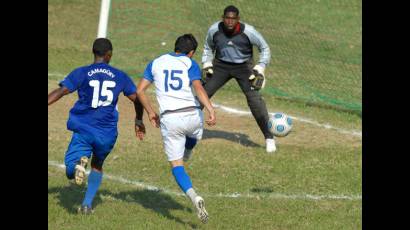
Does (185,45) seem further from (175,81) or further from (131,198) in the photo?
(131,198)

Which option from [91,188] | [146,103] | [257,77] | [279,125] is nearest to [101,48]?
[146,103]

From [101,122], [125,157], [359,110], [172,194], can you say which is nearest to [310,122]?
[359,110]

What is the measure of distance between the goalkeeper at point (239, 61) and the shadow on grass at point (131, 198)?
108 inches

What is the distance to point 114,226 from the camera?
891cm

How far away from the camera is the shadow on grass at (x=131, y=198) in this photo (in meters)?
9.65

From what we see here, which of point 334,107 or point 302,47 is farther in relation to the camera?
point 302,47

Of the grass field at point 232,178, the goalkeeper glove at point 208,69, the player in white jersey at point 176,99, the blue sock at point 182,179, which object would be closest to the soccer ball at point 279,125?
the grass field at point 232,178

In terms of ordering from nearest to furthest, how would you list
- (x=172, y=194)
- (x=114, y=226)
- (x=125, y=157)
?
(x=114, y=226) → (x=172, y=194) → (x=125, y=157)

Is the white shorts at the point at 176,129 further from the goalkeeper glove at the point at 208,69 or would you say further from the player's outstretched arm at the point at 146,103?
the goalkeeper glove at the point at 208,69

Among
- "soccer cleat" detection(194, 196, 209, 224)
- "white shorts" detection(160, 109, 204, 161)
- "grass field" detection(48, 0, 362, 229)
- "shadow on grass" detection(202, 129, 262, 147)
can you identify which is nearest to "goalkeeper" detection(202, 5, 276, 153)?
"shadow on grass" detection(202, 129, 262, 147)

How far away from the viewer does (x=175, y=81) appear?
30.6 ft

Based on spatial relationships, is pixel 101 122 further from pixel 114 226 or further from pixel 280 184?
pixel 280 184

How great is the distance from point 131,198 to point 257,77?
10.3 ft

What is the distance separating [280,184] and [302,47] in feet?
35.2
